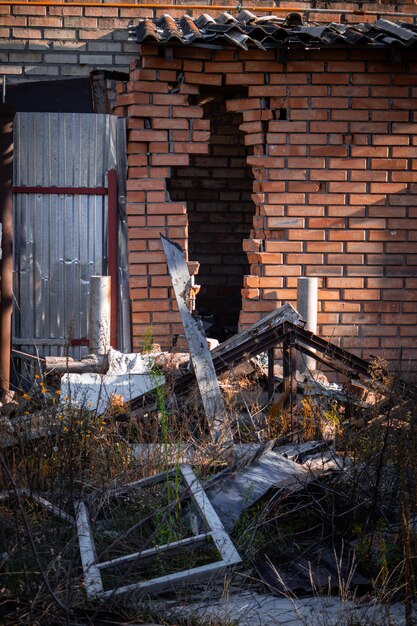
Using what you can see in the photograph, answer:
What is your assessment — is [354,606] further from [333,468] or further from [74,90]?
[74,90]

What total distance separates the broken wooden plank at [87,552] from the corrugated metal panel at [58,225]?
302cm

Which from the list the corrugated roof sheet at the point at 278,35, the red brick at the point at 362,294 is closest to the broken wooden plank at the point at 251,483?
the red brick at the point at 362,294

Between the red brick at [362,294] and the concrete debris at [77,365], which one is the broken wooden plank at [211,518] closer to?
the concrete debris at [77,365]

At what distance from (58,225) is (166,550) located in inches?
152

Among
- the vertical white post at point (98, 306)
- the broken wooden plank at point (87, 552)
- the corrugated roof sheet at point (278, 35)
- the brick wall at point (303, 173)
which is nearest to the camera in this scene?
the broken wooden plank at point (87, 552)

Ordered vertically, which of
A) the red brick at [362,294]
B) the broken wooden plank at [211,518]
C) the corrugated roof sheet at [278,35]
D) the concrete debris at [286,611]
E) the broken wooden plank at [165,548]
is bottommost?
the concrete debris at [286,611]

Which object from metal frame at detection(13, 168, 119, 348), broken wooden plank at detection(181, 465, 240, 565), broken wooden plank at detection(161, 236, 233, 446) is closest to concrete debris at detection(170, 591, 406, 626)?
broken wooden plank at detection(181, 465, 240, 565)

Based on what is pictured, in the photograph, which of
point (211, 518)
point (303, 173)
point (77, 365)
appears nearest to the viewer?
point (211, 518)

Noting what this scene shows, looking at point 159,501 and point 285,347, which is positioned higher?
point 285,347

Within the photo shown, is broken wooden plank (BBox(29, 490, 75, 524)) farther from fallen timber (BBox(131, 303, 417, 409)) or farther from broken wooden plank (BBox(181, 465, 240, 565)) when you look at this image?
fallen timber (BBox(131, 303, 417, 409))

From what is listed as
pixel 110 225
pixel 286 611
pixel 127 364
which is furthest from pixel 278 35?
pixel 286 611

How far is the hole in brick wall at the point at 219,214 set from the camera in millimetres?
9508

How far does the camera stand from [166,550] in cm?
395

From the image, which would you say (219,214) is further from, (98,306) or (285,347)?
(285,347)
